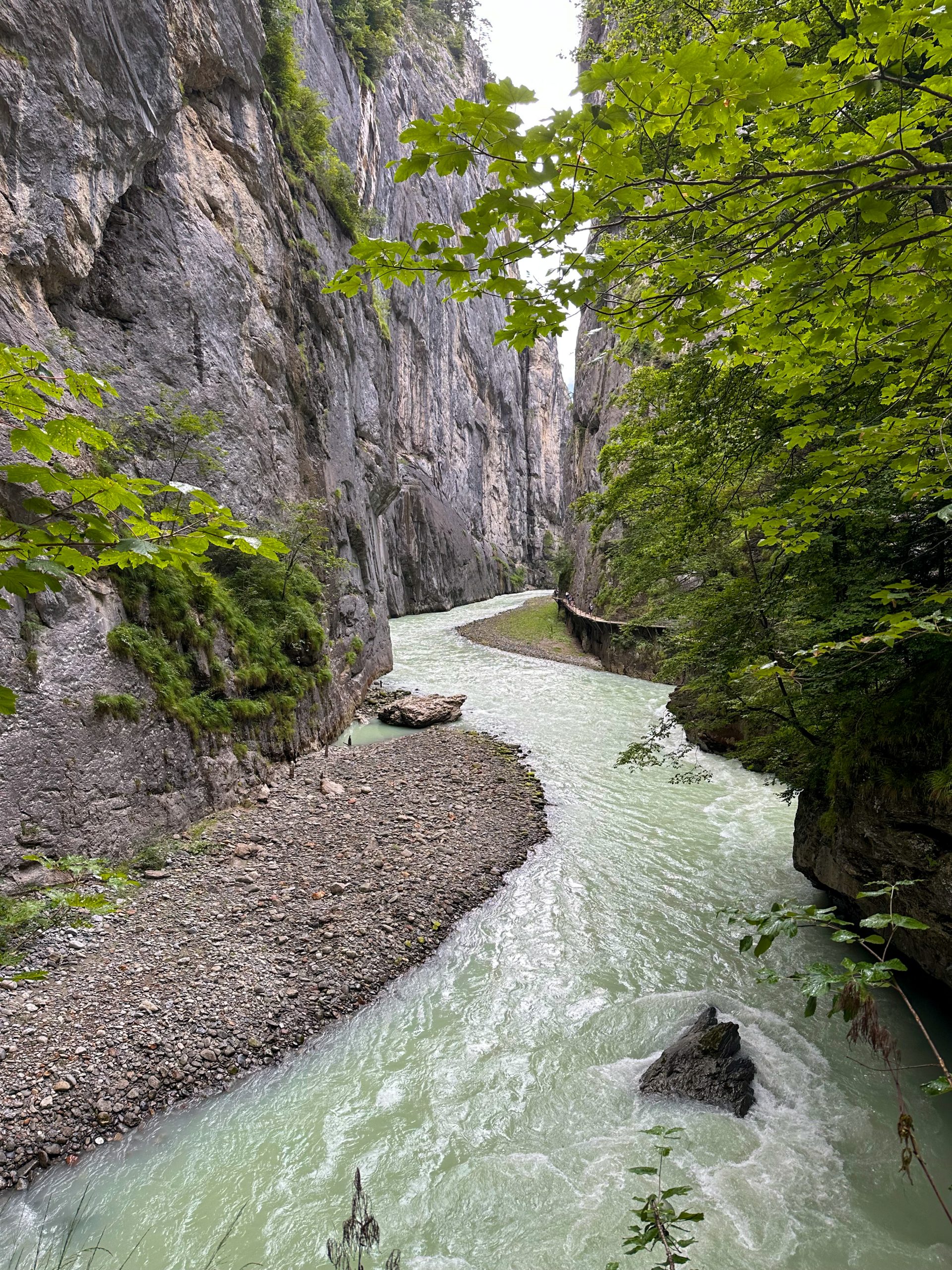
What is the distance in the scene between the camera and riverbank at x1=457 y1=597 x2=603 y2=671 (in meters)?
27.8

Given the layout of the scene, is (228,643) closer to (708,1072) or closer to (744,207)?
(708,1072)

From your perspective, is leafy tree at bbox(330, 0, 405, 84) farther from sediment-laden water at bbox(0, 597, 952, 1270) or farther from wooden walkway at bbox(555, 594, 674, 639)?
sediment-laden water at bbox(0, 597, 952, 1270)

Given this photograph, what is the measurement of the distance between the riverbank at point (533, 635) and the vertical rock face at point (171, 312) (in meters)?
8.25

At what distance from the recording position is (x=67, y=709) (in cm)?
694

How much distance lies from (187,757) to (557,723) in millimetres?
10492

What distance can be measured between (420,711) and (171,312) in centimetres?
Answer: 1028

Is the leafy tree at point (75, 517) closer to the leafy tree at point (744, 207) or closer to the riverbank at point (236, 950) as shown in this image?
the leafy tree at point (744, 207)

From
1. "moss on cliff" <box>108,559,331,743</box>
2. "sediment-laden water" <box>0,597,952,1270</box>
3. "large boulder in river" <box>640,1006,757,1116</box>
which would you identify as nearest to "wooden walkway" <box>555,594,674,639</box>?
"moss on cliff" <box>108,559,331,743</box>

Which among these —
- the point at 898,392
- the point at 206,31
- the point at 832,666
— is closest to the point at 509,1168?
the point at 832,666

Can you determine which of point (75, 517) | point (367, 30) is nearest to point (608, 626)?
point (75, 517)

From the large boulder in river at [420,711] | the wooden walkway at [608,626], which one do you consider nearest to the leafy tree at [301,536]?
the large boulder in river at [420,711]

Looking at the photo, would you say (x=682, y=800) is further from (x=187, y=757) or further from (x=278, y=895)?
(x=187, y=757)

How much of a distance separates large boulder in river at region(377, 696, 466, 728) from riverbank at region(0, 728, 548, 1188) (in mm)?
4797

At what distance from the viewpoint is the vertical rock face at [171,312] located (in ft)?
23.3
